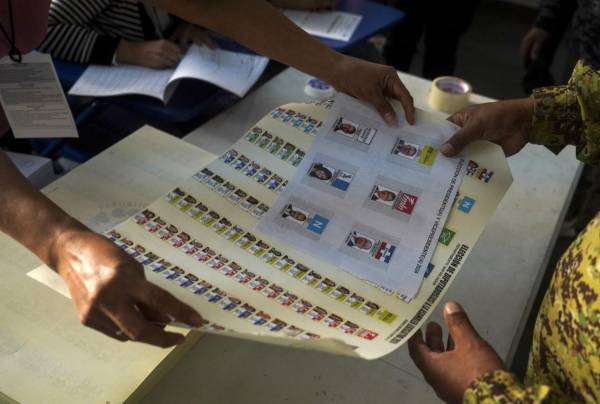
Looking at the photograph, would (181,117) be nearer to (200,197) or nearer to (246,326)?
(200,197)

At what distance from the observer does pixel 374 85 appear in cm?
83

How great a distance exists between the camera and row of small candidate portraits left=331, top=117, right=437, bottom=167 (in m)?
0.78

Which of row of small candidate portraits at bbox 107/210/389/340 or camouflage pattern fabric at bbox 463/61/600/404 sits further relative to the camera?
row of small candidate portraits at bbox 107/210/389/340

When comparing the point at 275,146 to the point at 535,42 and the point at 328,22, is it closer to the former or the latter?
the point at 328,22

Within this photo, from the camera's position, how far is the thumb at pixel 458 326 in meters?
0.60

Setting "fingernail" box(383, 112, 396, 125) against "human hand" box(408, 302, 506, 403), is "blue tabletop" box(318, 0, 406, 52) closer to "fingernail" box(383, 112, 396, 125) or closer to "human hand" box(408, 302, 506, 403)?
"fingernail" box(383, 112, 396, 125)

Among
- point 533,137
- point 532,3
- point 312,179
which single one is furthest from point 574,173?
point 532,3

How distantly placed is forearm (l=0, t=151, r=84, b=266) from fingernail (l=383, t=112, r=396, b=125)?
1.44 ft

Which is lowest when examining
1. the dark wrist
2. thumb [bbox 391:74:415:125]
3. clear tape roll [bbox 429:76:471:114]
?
clear tape roll [bbox 429:76:471:114]

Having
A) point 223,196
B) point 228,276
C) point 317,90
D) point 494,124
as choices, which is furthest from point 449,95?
point 228,276

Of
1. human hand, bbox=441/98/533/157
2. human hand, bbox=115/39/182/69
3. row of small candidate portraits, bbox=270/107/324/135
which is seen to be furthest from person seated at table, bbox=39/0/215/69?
human hand, bbox=441/98/533/157

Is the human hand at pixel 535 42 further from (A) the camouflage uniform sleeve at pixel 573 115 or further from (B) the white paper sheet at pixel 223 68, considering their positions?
(A) the camouflage uniform sleeve at pixel 573 115

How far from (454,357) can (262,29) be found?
0.55m

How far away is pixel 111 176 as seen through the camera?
3.08 ft
